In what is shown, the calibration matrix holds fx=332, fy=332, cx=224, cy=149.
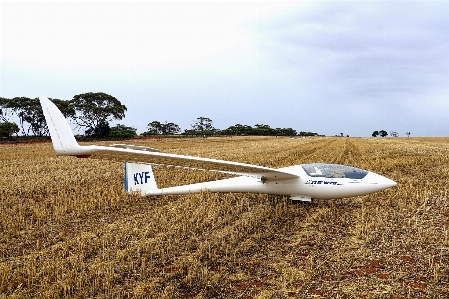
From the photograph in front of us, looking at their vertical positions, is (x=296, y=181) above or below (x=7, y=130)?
below

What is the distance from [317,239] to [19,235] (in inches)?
244

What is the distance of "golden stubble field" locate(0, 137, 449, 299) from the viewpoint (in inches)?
187

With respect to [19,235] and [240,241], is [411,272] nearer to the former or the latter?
[240,241]

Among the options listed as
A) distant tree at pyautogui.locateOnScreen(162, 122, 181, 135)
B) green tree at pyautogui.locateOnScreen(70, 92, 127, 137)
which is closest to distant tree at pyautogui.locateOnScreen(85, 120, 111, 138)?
green tree at pyautogui.locateOnScreen(70, 92, 127, 137)

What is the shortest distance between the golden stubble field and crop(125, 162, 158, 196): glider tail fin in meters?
0.39

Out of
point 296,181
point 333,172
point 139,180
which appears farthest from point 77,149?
point 333,172

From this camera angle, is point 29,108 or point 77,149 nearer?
point 77,149

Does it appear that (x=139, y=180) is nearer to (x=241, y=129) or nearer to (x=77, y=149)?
(x=77, y=149)

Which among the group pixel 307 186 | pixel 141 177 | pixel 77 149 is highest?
pixel 77 149

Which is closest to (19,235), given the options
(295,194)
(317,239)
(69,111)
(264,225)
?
(264,225)

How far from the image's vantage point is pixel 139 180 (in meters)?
10.4

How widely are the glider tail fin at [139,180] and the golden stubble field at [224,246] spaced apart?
1.26 ft

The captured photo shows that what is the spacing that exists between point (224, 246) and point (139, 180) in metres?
5.06

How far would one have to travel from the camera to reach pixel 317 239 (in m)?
6.71
